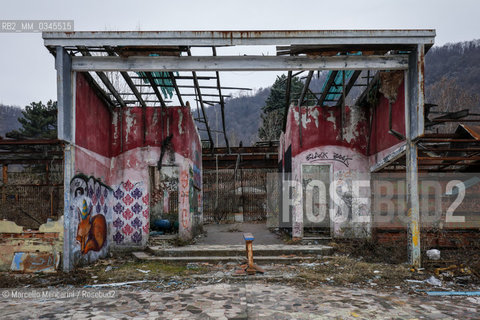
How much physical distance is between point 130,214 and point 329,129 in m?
7.04

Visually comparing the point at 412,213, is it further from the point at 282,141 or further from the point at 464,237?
the point at 282,141

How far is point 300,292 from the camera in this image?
621 cm

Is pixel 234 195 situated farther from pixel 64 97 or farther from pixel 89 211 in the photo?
pixel 64 97

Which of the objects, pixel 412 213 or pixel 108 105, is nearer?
pixel 412 213

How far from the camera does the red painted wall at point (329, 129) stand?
11.6m

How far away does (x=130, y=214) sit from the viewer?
10.7 metres

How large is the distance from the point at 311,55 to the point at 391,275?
5.35 metres

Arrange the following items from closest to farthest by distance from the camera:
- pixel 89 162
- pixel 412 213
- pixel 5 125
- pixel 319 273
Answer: pixel 319 273 → pixel 412 213 → pixel 89 162 → pixel 5 125

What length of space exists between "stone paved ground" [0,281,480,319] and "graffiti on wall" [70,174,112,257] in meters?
2.17

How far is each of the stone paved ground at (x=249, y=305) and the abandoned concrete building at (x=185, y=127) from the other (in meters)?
2.29

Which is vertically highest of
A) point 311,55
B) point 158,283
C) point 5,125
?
point 5,125

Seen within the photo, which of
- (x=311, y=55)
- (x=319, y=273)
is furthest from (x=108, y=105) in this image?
(x=319, y=273)

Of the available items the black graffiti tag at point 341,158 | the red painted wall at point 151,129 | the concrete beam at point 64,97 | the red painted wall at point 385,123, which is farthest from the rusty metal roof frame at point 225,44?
the black graffiti tag at point 341,158

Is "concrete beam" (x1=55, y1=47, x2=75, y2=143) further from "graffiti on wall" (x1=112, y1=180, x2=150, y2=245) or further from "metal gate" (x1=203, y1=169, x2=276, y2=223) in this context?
"metal gate" (x1=203, y1=169, x2=276, y2=223)
